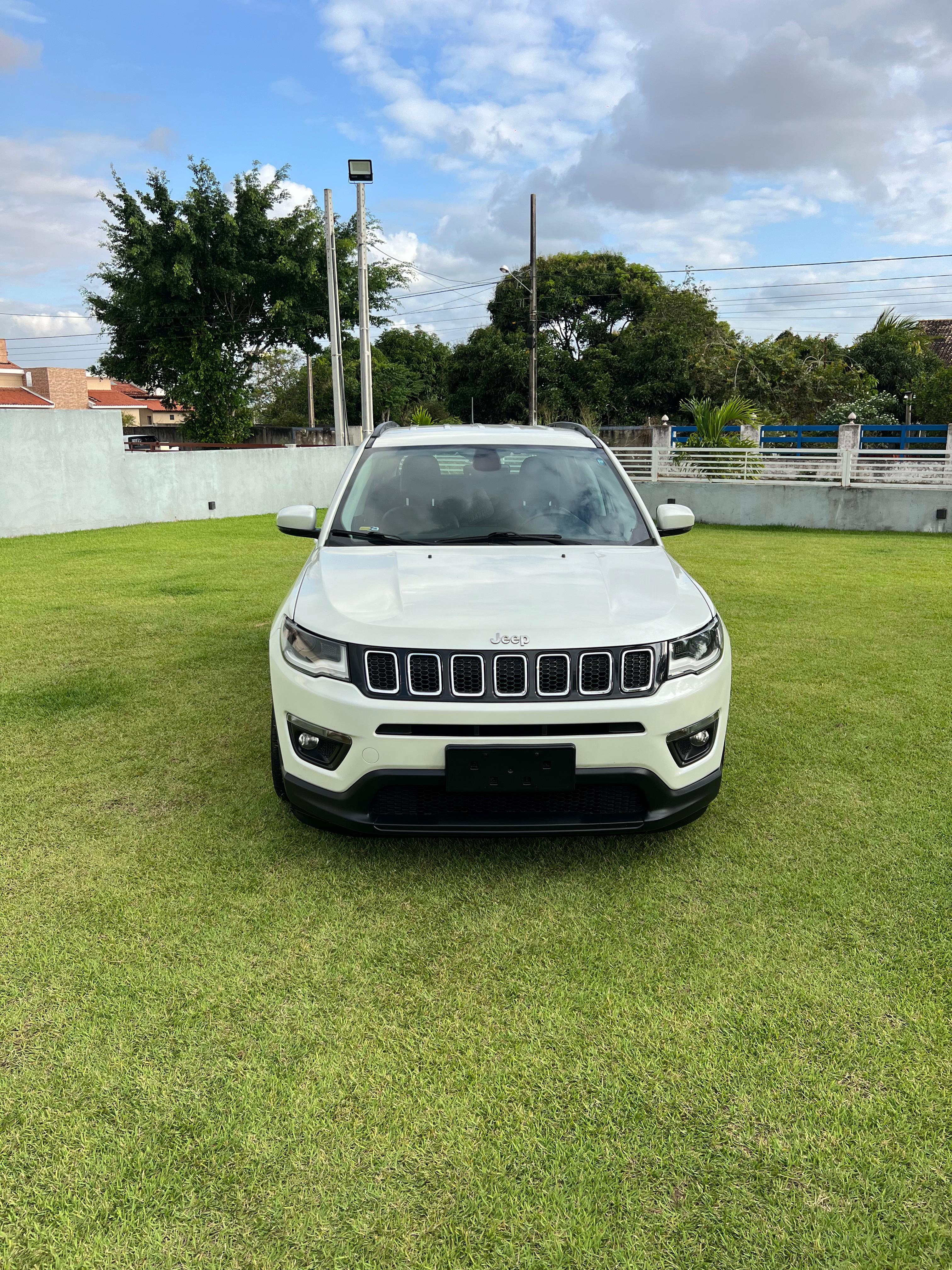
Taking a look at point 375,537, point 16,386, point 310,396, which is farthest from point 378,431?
point 16,386

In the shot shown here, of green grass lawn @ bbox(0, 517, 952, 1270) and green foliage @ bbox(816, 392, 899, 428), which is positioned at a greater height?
green foliage @ bbox(816, 392, 899, 428)

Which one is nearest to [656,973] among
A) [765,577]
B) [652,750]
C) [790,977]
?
[790,977]

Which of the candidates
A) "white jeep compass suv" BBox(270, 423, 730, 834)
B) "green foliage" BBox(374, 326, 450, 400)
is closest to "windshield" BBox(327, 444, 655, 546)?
"white jeep compass suv" BBox(270, 423, 730, 834)

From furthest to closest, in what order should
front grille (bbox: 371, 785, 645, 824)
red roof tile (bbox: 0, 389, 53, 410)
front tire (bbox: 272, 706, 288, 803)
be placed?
red roof tile (bbox: 0, 389, 53, 410) < front tire (bbox: 272, 706, 288, 803) < front grille (bbox: 371, 785, 645, 824)

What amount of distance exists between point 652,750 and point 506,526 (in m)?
1.41

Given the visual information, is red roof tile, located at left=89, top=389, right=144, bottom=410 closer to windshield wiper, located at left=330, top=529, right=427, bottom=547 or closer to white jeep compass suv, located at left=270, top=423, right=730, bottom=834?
windshield wiper, located at left=330, top=529, right=427, bottom=547

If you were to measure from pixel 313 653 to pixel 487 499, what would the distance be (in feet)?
4.53

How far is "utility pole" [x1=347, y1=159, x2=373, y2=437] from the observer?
2042 centimetres

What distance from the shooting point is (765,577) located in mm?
9625

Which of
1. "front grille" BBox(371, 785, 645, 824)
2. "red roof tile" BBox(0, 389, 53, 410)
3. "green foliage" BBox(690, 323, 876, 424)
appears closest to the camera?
"front grille" BBox(371, 785, 645, 824)

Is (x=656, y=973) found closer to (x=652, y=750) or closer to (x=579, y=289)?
(x=652, y=750)

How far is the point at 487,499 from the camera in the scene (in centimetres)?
411

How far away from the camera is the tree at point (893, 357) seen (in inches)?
1403

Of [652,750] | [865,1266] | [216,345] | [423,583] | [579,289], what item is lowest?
[865,1266]
